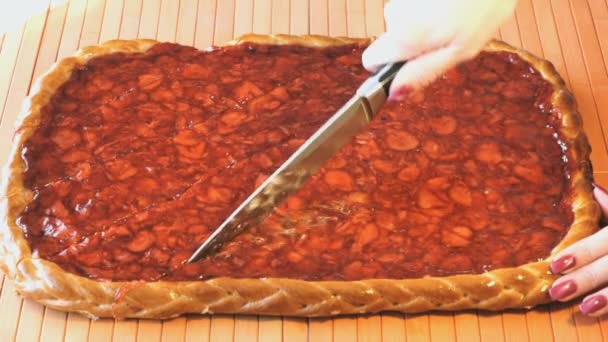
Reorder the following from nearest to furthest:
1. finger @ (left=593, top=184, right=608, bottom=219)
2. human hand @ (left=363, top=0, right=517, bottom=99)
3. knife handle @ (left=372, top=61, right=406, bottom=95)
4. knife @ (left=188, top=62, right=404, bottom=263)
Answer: human hand @ (left=363, top=0, right=517, bottom=99), knife handle @ (left=372, top=61, right=406, bottom=95), knife @ (left=188, top=62, right=404, bottom=263), finger @ (left=593, top=184, right=608, bottom=219)

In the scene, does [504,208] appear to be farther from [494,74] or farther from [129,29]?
[129,29]

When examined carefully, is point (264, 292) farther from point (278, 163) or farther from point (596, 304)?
point (596, 304)

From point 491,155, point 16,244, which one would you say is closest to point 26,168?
point 16,244

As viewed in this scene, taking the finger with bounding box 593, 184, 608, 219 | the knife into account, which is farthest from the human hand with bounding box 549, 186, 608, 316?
the knife

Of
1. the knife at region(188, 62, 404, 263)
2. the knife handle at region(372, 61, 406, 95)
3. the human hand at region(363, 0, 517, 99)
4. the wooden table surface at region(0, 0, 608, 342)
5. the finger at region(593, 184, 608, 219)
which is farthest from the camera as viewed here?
the finger at region(593, 184, 608, 219)

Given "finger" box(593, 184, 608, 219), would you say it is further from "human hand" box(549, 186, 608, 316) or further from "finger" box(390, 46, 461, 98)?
"finger" box(390, 46, 461, 98)

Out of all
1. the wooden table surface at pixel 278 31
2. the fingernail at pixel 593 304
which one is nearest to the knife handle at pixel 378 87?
the wooden table surface at pixel 278 31

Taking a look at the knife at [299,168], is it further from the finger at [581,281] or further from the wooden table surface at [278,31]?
the finger at [581,281]
